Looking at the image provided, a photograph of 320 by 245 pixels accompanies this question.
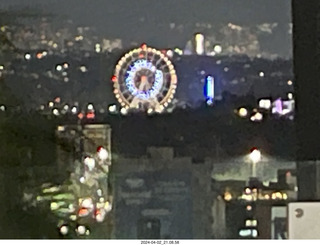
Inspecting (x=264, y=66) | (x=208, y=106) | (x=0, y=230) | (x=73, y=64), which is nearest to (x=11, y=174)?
(x=0, y=230)

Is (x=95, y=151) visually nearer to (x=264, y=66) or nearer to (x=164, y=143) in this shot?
(x=164, y=143)

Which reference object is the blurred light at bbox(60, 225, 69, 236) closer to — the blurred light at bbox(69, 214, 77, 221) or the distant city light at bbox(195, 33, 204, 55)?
the blurred light at bbox(69, 214, 77, 221)

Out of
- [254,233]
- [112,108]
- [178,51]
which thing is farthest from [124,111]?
[254,233]

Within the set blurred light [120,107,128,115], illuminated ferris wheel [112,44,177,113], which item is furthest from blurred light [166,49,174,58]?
blurred light [120,107,128,115]

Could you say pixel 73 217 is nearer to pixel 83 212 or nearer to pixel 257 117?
pixel 83 212

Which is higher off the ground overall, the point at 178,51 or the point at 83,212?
the point at 178,51

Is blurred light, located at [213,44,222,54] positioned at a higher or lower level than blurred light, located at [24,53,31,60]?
higher
